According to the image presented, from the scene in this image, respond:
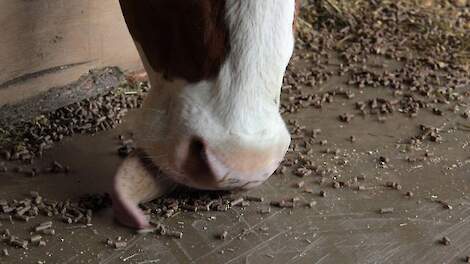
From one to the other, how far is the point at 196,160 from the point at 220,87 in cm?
17

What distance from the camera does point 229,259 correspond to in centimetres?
202

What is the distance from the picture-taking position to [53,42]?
2705 millimetres

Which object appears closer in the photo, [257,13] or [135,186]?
[257,13]

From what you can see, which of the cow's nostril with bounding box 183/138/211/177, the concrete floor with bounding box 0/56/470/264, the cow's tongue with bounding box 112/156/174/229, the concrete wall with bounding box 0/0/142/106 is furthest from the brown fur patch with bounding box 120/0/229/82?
the concrete wall with bounding box 0/0/142/106

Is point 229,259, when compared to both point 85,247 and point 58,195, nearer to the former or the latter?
point 85,247

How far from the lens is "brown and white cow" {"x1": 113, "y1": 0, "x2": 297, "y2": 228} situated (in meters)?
1.86

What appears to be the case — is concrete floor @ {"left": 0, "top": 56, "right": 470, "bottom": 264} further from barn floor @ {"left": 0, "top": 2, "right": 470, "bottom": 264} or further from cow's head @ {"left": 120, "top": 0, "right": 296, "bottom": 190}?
cow's head @ {"left": 120, "top": 0, "right": 296, "bottom": 190}

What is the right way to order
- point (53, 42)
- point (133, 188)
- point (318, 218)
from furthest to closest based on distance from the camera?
1. point (53, 42)
2. point (318, 218)
3. point (133, 188)

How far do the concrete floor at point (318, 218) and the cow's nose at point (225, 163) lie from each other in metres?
0.22

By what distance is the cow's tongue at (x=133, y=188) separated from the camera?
205 centimetres

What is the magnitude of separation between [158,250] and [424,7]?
2.24 m

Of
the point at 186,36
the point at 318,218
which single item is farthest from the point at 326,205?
the point at 186,36

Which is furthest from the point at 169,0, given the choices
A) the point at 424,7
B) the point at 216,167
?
the point at 424,7

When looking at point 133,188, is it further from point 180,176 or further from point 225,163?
point 225,163
